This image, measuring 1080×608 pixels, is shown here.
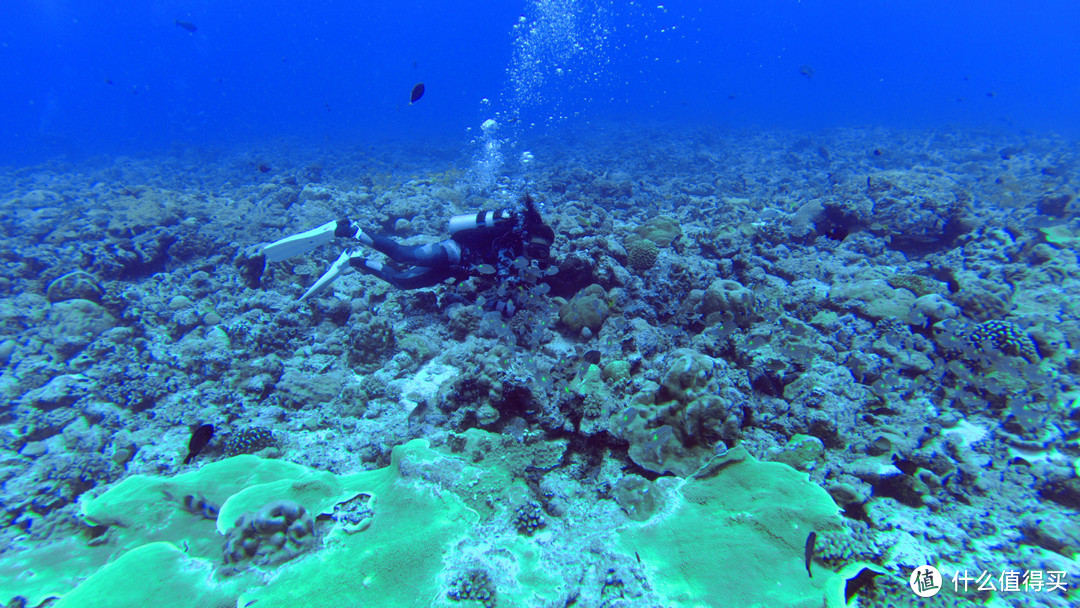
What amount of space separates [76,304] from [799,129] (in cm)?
4670

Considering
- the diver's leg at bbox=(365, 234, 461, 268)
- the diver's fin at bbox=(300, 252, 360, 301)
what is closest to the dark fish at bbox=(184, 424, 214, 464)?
the diver's fin at bbox=(300, 252, 360, 301)

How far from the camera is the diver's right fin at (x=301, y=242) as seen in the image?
7.65m

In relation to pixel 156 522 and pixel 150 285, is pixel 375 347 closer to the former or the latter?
pixel 156 522

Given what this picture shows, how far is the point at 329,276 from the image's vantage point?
7305mm

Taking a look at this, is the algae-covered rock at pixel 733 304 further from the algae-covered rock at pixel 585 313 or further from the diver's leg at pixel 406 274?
the diver's leg at pixel 406 274

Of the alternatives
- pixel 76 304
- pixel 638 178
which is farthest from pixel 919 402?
pixel 638 178

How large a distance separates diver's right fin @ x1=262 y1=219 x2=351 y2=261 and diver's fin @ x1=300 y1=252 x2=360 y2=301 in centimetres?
75

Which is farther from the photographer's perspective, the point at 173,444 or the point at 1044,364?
the point at 1044,364

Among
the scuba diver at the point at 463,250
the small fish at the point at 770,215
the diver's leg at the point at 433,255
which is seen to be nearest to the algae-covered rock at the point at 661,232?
the scuba diver at the point at 463,250

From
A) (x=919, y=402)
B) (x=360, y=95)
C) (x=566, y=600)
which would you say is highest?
(x=360, y=95)

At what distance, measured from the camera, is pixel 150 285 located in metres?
8.27

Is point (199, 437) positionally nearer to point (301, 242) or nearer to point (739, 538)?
point (301, 242)

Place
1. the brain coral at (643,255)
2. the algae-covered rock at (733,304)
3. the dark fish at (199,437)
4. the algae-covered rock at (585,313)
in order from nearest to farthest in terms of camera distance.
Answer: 1. the dark fish at (199,437)
2. the algae-covered rock at (733,304)
3. the algae-covered rock at (585,313)
4. the brain coral at (643,255)

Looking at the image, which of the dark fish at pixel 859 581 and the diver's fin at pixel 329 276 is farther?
the diver's fin at pixel 329 276
